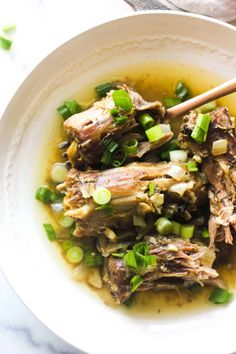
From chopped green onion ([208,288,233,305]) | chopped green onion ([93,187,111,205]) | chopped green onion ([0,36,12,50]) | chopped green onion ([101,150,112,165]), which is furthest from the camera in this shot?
chopped green onion ([0,36,12,50])

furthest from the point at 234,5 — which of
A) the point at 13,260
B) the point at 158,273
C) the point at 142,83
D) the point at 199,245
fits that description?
the point at 13,260

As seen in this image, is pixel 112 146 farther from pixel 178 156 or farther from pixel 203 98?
pixel 203 98

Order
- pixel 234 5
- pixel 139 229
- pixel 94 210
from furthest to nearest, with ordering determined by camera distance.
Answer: pixel 234 5
pixel 139 229
pixel 94 210

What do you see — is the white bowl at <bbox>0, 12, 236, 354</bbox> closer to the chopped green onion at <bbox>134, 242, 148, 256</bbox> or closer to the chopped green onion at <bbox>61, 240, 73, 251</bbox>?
the chopped green onion at <bbox>61, 240, 73, 251</bbox>

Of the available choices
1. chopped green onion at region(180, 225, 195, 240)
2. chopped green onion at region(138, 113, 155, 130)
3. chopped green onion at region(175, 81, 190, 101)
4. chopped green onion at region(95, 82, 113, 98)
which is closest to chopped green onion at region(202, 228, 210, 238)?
chopped green onion at region(180, 225, 195, 240)

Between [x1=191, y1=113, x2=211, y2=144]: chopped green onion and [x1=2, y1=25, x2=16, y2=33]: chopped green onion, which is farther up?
[x1=2, y1=25, x2=16, y2=33]: chopped green onion

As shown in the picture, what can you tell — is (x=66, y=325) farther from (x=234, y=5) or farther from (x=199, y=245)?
(x=234, y=5)

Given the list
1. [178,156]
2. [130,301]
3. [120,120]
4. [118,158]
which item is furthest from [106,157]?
[130,301]
